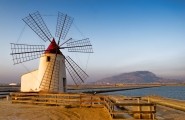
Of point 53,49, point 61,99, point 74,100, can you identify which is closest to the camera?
point 74,100

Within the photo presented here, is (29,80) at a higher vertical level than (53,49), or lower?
lower

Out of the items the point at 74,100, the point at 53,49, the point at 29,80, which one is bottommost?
the point at 74,100

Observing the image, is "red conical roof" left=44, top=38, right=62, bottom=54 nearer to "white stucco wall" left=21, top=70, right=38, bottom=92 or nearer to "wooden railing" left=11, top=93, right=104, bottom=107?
"white stucco wall" left=21, top=70, right=38, bottom=92

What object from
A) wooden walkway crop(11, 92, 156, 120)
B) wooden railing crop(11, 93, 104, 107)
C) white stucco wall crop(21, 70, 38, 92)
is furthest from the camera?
white stucco wall crop(21, 70, 38, 92)

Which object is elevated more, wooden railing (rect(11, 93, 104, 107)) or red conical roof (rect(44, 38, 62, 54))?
red conical roof (rect(44, 38, 62, 54))

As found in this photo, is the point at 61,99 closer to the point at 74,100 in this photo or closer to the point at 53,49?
the point at 74,100

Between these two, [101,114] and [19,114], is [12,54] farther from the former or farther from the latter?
[101,114]

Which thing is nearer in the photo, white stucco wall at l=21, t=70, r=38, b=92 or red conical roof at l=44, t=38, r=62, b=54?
red conical roof at l=44, t=38, r=62, b=54

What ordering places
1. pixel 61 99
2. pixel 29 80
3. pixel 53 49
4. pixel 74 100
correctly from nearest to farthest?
pixel 74 100 < pixel 61 99 < pixel 53 49 < pixel 29 80

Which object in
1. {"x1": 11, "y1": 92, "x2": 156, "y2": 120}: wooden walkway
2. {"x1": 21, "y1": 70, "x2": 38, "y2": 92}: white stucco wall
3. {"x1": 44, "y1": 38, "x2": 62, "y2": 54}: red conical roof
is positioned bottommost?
{"x1": 11, "y1": 92, "x2": 156, "y2": 120}: wooden walkway

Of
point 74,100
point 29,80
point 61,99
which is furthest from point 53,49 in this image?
Result: point 74,100

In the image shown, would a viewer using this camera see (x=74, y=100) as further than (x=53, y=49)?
No

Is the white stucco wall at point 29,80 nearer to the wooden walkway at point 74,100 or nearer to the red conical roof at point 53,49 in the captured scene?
the wooden walkway at point 74,100

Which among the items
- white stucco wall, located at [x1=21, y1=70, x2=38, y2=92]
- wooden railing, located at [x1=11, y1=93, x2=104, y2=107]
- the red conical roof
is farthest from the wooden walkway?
the red conical roof
